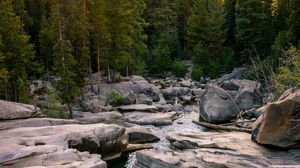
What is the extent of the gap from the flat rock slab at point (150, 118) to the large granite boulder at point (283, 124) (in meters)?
13.3

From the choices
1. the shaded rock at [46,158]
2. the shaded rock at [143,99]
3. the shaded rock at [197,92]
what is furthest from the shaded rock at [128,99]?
the shaded rock at [46,158]

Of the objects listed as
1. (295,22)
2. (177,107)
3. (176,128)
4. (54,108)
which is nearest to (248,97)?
(177,107)

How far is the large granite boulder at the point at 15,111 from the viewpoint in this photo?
25913mm

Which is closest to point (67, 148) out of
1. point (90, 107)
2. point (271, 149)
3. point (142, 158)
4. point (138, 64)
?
point (142, 158)

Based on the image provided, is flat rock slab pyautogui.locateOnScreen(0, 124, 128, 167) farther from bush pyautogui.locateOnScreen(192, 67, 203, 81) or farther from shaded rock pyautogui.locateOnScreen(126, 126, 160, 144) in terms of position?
bush pyautogui.locateOnScreen(192, 67, 203, 81)

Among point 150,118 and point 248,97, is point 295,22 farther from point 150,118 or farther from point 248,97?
point 150,118

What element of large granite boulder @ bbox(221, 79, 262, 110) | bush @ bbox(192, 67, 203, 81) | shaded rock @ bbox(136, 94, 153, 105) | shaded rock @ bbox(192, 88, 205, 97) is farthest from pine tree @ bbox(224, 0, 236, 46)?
large granite boulder @ bbox(221, 79, 262, 110)

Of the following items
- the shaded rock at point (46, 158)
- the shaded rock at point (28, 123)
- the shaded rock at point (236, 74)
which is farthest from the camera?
the shaded rock at point (236, 74)

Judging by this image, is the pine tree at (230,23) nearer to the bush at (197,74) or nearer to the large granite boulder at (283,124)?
the bush at (197,74)

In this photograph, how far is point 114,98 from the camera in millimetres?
38281

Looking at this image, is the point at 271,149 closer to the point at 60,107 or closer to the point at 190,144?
the point at 190,144

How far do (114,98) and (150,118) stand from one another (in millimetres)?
7113

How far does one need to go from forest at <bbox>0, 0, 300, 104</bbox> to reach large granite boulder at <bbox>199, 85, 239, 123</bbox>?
4164 mm

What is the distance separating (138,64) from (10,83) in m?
22.5
